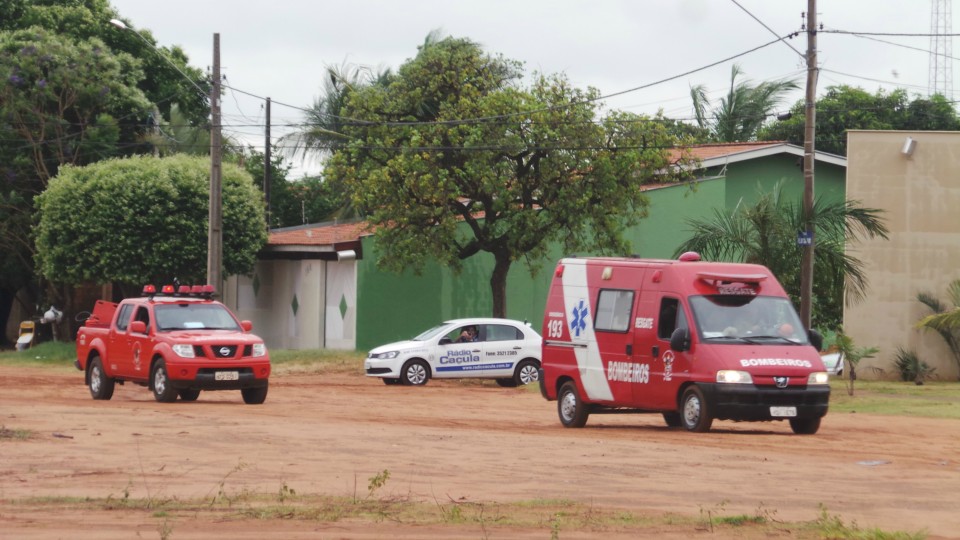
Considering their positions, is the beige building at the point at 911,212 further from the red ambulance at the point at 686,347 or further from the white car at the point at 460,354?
the red ambulance at the point at 686,347

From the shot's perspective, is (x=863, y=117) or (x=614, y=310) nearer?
(x=614, y=310)

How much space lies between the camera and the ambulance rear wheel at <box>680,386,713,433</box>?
18.4 m

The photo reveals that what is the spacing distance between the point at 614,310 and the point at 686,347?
1.57m

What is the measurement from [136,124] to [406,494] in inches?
1484

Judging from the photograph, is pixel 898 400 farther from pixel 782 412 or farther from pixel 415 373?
pixel 415 373

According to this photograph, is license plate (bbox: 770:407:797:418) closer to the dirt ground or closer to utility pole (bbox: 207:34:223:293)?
the dirt ground

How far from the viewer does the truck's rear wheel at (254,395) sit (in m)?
24.6

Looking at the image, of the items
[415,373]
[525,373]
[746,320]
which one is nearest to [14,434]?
[746,320]

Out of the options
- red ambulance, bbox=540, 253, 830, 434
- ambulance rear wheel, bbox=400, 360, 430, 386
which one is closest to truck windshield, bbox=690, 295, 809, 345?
red ambulance, bbox=540, 253, 830, 434

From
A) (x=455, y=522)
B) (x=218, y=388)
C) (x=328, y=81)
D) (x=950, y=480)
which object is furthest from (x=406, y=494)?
(x=328, y=81)

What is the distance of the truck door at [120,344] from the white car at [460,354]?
8.04 metres

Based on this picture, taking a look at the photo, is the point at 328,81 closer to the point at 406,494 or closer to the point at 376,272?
the point at 376,272

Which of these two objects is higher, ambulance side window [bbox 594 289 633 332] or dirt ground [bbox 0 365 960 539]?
ambulance side window [bbox 594 289 633 332]

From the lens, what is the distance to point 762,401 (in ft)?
60.1
